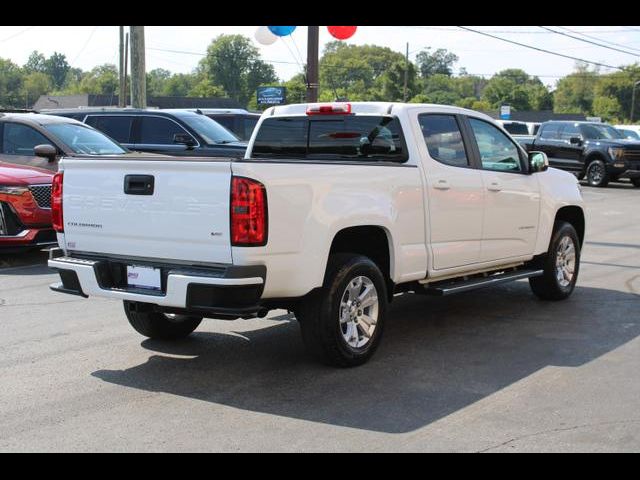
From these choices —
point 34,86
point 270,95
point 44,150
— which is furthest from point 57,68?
point 44,150

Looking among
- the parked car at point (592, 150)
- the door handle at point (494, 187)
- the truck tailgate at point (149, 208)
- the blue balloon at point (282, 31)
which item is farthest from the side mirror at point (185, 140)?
the parked car at point (592, 150)

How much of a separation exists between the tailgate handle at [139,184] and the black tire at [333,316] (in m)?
1.30

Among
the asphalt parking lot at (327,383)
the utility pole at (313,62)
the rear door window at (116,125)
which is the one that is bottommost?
the asphalt parking lot at (327,383)

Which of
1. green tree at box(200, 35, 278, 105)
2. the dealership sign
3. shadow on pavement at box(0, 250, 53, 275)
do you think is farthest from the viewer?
green tree at box(200, 35, 278, 105)

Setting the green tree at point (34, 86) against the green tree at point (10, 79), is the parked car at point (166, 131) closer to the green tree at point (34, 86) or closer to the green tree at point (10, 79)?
the green tree at point (10, 79)

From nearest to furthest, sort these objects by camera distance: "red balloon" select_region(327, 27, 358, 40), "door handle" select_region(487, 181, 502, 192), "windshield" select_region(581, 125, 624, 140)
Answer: "door handle" select_region(487, 181, 502, 192) < "red balloon" select_region(327, 27, 358, 40) < "windshield" select_region(581, 125, 624, 140)

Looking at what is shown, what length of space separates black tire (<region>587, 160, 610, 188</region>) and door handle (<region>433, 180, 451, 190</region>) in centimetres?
1955

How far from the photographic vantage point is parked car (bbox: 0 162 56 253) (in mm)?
10469

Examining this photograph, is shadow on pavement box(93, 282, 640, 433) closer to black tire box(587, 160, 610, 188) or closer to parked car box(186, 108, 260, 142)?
parked car box(186, 108, 260, 142)

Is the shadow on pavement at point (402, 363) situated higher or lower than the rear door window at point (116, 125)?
lower

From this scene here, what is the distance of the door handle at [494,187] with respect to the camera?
7559 mm

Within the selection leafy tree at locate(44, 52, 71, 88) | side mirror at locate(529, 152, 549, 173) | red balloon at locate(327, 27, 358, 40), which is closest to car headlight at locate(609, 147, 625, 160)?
red balloon at locate(327, 27, 358, 40)

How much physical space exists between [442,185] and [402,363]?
1.54 metres
